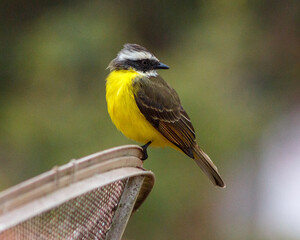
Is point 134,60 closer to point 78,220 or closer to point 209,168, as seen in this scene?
point 209,168

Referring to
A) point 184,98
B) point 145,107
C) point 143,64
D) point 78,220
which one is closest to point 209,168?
point 145,107

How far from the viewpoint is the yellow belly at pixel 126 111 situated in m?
3.24

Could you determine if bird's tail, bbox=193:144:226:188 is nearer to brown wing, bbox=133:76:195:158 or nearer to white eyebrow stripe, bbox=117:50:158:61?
brown wing, bbox=133:76:195:158

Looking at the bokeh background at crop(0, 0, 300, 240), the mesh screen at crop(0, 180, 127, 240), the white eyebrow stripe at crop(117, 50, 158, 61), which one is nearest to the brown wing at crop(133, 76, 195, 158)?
the white eyebrow stripe at crop(117, 50, 158, 61)

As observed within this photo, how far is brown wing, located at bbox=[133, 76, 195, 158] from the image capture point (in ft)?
11.0

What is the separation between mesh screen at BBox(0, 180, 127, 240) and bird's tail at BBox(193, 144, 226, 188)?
63.6 inches

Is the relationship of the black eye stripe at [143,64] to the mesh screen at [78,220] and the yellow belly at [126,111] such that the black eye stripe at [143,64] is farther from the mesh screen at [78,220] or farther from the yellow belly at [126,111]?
the mesh screen at [78,220]

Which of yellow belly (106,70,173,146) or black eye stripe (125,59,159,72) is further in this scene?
black eye stripe (125,59,159,72)

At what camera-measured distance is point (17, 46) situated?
23.0ft

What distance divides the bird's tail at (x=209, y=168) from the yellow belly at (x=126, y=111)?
0.31 metres

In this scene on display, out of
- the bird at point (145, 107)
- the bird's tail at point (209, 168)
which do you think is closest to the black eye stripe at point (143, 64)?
the bird at point (145, 107)

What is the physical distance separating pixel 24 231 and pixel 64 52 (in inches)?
198

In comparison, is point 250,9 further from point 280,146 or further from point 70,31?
point 70,31

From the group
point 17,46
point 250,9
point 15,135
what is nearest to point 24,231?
point 15,135
